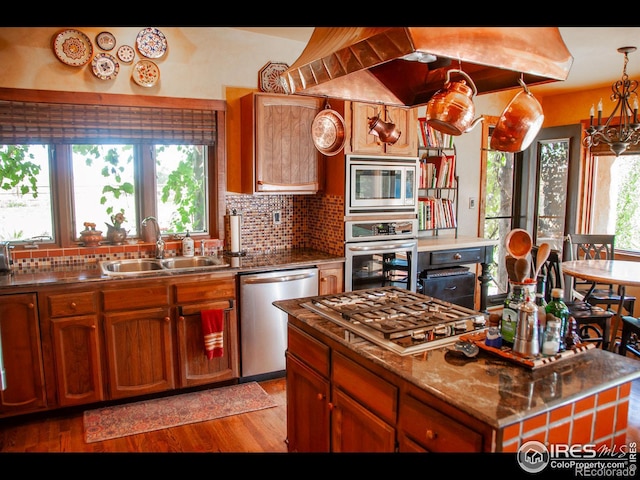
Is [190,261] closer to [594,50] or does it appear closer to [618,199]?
[594,50]

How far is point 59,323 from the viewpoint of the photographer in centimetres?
306

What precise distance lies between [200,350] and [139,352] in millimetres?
411

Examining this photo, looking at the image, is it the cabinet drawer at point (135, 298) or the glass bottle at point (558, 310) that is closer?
the glass bottle at point (558, 310)

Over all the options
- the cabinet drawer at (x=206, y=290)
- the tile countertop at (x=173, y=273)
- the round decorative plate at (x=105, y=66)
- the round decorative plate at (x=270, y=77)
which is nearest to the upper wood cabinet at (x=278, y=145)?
the round decorative plate at (x=270, y=77)

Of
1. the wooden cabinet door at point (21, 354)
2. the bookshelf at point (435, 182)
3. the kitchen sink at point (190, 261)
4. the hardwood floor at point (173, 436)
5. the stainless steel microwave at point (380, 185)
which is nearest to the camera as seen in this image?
the hardwood floor at point (173, 436)

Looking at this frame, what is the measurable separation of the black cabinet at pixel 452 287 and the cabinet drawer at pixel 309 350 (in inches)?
84.1

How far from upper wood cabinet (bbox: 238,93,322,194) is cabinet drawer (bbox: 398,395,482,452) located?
8.29 feet

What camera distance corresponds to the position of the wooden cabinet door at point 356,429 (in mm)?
1761

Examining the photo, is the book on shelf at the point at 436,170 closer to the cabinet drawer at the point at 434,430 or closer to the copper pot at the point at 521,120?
the copper pot at the point at 521,120

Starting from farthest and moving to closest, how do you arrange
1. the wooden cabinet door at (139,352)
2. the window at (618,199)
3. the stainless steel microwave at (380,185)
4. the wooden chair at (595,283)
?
the window at (618,199), the wooden chair at (595,283), the stainless steel microwave at (380,185), the wooden cabinet door at (139,352)

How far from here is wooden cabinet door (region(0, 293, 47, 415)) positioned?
2.95 m

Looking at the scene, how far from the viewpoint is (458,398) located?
1.45m
